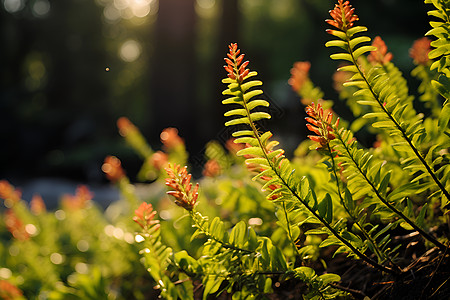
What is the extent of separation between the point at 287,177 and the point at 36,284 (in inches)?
80.4

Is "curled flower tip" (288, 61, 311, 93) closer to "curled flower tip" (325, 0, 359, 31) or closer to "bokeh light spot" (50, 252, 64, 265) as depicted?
"curled flower tip" (325, 0, 359, 31)

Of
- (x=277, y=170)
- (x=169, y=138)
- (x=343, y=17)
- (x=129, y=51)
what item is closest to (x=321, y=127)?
(x=277, y=170)

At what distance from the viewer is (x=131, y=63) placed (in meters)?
30.4

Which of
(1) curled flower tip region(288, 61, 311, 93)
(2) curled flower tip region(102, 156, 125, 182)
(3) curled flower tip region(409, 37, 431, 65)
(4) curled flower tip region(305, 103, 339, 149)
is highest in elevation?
(3) curled flower tip region(409, 37, 431, 65)

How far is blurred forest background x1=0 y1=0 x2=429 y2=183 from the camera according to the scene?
12758 millimetres

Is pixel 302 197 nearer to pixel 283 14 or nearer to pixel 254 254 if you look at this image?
pixel 254 254

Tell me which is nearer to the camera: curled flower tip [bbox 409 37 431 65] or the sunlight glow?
curled flower tip [bbox 409 37 431 65]

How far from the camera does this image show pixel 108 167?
2072 mm

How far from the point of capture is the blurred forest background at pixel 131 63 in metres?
12.8

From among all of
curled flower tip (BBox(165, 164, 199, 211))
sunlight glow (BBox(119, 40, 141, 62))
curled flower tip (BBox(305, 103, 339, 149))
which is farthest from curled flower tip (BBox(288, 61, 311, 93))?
sunlight glow (BBox(119, 40, 141, 62))

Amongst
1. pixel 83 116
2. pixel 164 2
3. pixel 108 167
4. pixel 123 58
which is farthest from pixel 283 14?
pixel 108 167

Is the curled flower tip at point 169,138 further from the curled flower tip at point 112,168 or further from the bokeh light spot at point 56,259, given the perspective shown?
the bokeh light spot at point 56,259

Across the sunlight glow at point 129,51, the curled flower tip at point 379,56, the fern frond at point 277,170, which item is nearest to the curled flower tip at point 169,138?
the curled flower tip at point 379,56

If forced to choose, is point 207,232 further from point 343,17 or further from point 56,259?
point 56,259
